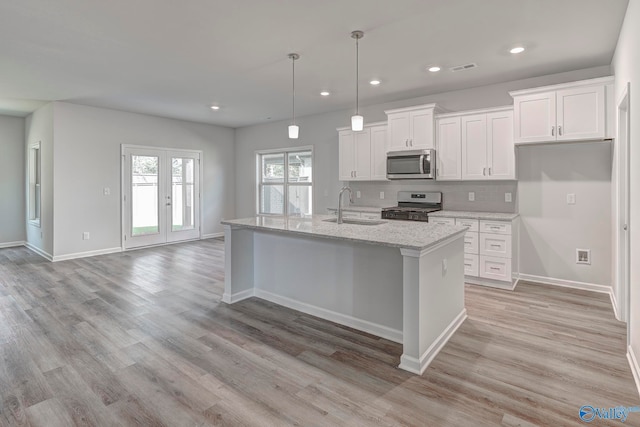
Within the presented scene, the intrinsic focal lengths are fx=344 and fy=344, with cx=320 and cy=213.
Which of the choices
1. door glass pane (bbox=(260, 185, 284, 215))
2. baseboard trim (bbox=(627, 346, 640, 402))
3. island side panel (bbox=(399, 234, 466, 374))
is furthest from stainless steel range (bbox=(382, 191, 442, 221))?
door glass pane (bbox=(260, 185, 284, 215))

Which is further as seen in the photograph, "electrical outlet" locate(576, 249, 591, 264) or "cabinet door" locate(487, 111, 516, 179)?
"cabinet door" locate(487, 111, 516, 179)

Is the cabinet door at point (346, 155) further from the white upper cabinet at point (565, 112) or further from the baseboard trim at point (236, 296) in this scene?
the baseboard trim at point (236, 296)

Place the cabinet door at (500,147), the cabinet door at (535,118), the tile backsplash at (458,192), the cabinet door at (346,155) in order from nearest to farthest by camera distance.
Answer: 1. the cabinet door at (535,118)
2. the cabinet door at (500,147)
3. the tile backsplash at (458,192)
4. the cabinet door at (346,155)

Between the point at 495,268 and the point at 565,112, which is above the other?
the point at 565,112

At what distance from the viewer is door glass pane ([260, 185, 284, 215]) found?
7.72 metres

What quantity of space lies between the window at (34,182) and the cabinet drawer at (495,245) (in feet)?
24.9

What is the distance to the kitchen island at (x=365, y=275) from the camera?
95.1 inches

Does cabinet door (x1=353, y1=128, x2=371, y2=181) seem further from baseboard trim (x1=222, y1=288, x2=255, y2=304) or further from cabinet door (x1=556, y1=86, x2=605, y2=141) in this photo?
baseboard trim (x1=222, y1=288, x2=255, y2=304)

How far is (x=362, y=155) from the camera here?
570 centimetres

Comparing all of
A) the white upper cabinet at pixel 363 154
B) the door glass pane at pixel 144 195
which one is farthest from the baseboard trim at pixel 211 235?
the white upper cabinet at pixel 363 154

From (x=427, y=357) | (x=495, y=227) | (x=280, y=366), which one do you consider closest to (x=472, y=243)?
(x=495, y=227)

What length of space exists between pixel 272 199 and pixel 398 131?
12.1 ft

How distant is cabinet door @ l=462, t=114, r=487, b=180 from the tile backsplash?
0.32 m

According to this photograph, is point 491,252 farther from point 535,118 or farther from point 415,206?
point 535,118
